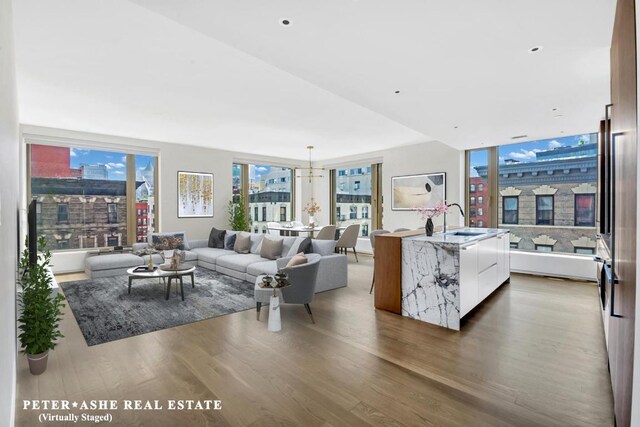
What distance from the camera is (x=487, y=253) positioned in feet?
14.3

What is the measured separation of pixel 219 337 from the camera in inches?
127

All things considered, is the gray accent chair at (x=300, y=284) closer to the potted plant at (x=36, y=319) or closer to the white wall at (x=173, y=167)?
the potted plant at (x=36, y=319)

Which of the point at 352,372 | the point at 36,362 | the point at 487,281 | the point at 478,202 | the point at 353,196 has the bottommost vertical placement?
the point at 352,372

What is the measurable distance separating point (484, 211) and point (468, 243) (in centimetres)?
381

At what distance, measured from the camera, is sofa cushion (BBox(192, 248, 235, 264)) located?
21.2 ft

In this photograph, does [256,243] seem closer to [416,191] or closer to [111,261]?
[111,261]

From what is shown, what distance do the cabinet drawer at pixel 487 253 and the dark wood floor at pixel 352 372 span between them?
0.67 metres

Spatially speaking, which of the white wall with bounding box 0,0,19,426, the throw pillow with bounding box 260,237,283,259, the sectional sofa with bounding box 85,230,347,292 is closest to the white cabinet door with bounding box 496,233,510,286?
the sectional sofa with bounding box 85,230,347,292

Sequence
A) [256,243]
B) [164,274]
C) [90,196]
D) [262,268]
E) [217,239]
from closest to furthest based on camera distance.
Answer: [164,274]
[262,268]
[256,243]
[90,196]
[217,239]

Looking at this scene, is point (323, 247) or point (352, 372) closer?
point (352, 372)

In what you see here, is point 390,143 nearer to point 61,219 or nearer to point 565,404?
point 565,404

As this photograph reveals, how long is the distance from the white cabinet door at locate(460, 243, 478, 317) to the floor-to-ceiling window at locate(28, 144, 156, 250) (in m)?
6.82

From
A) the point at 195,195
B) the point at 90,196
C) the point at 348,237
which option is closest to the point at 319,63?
the point at 348,237

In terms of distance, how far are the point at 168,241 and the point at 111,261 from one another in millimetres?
1093
